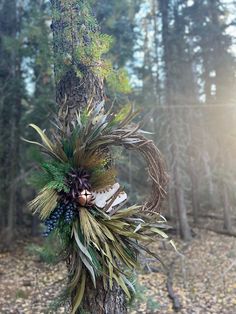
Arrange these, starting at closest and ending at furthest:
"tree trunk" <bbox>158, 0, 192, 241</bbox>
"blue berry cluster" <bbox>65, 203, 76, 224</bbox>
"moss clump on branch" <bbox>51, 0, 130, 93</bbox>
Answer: "blue berry cluster" <bbox>65, 203, 76, 224</bbox> < "moss clump on branch" <bbox>51, 0, 130, 93</bbox> < "tree trunk" <bbox>158, 0, 192, 241</bbox>

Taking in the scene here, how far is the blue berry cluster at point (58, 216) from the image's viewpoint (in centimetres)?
168

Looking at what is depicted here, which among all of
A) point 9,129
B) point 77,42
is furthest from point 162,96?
point 77,42

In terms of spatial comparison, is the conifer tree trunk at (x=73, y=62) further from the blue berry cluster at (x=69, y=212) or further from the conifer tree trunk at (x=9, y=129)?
the conifer tree trunk at (x=9, y=129)

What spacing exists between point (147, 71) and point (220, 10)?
9.60ft

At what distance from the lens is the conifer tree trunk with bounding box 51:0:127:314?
6.53ft

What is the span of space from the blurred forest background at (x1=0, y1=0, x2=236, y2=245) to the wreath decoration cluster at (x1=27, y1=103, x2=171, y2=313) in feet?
20.5

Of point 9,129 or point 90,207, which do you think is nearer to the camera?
point 90,207

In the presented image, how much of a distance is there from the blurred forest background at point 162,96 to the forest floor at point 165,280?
1.23m

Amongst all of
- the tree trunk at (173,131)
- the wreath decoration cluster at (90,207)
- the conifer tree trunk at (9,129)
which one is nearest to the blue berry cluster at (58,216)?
the wreath decoration cluster at (90,207)

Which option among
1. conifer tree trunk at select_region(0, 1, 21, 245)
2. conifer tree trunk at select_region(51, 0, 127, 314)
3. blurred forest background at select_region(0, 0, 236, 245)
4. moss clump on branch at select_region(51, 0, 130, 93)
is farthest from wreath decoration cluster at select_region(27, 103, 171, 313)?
conifer tree trunk at select_region(0, 1, 21, 245)

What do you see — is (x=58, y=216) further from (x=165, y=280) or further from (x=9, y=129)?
(x=9, y=129)

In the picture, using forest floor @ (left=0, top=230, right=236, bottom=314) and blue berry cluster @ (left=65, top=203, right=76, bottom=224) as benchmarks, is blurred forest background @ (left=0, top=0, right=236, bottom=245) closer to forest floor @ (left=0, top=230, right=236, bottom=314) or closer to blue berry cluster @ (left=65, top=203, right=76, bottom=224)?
forest floor @ (left=0, top=230, right=236, bottom=314)

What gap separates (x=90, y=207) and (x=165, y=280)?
18.3 ft

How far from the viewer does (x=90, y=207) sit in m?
1.75
